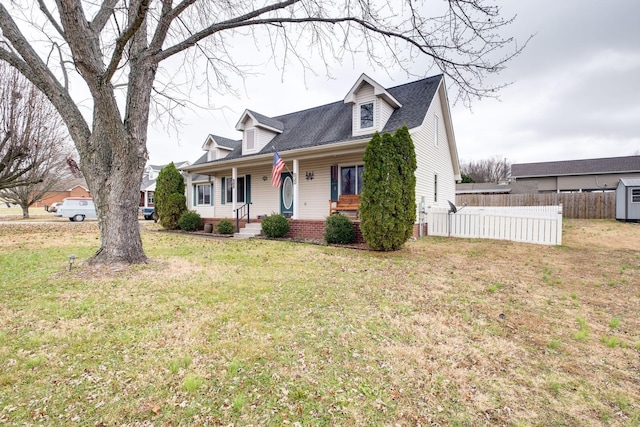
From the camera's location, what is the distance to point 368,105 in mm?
12008

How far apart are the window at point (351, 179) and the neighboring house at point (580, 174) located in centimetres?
2682

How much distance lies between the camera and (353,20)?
5.97 meters

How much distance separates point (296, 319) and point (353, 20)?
5744 mm

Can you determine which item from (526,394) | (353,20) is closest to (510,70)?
(353,20)

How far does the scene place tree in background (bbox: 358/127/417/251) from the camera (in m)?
8.58

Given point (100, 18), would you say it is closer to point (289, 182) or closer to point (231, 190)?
point (289, 182)

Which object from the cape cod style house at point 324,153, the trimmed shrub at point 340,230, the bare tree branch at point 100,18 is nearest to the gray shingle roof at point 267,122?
the cape cod style house at point 324,153

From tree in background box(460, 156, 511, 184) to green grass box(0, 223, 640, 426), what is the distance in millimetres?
61158

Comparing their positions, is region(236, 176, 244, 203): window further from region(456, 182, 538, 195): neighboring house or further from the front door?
region(456, 182, 538, 195): neighboring house

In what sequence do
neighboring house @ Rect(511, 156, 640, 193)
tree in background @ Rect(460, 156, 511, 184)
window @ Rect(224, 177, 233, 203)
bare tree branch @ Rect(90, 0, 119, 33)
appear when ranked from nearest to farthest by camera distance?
1. bare tree branch @ Rect(90, 0, 119, 33)
2. window @ Rect(224, 177, 233, 203)
3. neighboring house @ Rect(511, 156, 640, 193)
4. tree in background @ Rect(460, 156, 511, 184)

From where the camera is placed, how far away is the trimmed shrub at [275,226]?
11.5m

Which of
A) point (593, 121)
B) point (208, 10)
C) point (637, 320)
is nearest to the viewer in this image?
point (637, 320)

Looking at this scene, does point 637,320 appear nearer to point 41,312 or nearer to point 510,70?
point 510,70

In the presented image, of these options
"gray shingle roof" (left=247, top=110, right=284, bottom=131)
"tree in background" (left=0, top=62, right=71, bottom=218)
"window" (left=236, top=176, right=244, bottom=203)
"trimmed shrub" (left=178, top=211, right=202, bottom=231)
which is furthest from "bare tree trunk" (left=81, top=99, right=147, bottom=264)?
"tree in background" (left=0, top=62, right=71, bottom=218)
